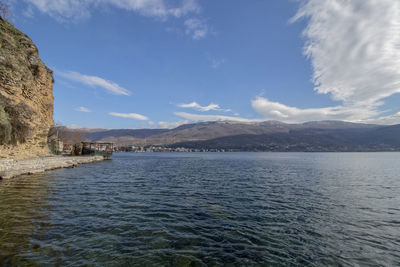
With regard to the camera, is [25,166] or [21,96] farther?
[21,96]

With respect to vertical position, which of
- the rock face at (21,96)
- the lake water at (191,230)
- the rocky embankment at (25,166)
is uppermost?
the rock face at (21,96)

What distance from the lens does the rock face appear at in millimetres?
23350

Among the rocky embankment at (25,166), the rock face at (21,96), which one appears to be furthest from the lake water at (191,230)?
the rock face at (21,96)

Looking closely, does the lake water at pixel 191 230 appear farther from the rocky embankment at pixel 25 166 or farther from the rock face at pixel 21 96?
the rock face at pixel 21 96

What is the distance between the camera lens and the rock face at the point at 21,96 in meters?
23.4

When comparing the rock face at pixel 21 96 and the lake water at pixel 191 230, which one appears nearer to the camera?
the lake water at pixel 191 230

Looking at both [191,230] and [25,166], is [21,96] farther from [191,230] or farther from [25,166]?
[191,230]

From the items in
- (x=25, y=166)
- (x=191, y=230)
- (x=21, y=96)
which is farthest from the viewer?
(x=21, y=96)

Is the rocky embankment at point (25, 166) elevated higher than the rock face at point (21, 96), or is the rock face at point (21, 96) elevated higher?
the rock face at point (21, 96)

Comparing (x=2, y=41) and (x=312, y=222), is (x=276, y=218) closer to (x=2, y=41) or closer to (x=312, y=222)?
(x=312, y=222)

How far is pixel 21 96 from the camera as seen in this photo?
1077 inches

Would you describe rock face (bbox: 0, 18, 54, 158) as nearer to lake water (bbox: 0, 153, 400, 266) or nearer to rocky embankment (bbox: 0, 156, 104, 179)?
rocky embankment (bbox: 0, 156, 104, 179)

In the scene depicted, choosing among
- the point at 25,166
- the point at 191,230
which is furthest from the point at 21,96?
the point at 191,230

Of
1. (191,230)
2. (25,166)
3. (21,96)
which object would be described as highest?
(21,96)
